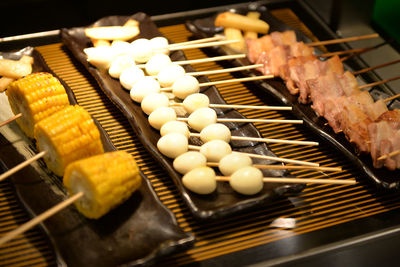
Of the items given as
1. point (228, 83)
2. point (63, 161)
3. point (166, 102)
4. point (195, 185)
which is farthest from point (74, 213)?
point (228, 83)

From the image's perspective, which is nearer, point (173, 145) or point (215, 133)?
point (173, 145)

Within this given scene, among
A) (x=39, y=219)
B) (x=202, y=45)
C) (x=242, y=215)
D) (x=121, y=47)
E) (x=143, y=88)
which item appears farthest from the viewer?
(x=202, y=45)

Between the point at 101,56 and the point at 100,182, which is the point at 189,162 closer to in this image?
Result: the point at 100,182

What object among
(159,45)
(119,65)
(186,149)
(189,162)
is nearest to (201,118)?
(186,149)

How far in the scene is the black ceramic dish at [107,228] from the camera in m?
2.49

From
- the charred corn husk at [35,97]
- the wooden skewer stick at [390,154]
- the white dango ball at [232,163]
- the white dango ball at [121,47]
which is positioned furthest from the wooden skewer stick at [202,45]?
the wooden skewer stick at [390,154]

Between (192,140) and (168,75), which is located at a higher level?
(168,75)

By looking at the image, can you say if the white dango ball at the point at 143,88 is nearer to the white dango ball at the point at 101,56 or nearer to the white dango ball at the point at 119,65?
the white dango ball at the point at 119,65

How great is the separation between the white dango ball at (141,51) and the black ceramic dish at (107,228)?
128cm

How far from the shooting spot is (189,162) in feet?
9.39

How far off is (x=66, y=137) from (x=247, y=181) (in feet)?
3.53

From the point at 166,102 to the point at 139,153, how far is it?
408 millimetres

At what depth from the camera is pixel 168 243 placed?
251cm

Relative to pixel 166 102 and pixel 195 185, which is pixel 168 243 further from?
pixel 166 102
